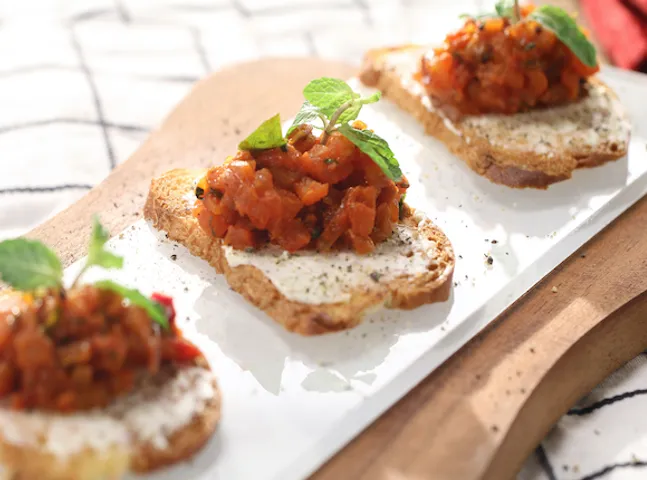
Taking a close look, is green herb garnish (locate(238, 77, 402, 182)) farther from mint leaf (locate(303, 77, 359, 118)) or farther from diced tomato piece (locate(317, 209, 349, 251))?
diced tomato piece (locate(317, 209, 349, 251))

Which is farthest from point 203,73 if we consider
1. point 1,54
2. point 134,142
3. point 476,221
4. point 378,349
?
point 378,349

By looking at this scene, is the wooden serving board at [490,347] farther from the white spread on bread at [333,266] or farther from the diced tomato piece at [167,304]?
the diced tomato piece at [167,304]

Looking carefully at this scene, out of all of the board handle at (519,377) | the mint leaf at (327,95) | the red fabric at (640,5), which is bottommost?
the board handle at (519,377)

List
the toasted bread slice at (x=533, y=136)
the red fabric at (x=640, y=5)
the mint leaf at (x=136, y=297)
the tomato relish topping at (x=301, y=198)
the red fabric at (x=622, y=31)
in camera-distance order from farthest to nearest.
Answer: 1. the red fabric at (x=640, y=5)
2. the red fabric at (x=622, y=31)
3. the toasted bread slice at (x=533, y=136)
4. the tomato relish topping at (x=301, y=198)
5. the mint leaf at (x=136, y=297)

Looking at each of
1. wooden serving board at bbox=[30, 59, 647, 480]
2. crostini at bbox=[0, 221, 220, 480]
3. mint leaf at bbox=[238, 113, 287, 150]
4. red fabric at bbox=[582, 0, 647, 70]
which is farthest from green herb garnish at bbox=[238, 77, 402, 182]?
red fabric at bbox=[582, 0, 647, 70]

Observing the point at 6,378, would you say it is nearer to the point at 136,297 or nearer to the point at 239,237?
the point at 136,297

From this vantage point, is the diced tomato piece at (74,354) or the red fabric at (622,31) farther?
the red fabric at (622,31)

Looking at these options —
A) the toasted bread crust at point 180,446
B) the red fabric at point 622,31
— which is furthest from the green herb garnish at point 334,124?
the red fabric at point 622,31

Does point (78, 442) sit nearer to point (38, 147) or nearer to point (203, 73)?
point (38, 147)
